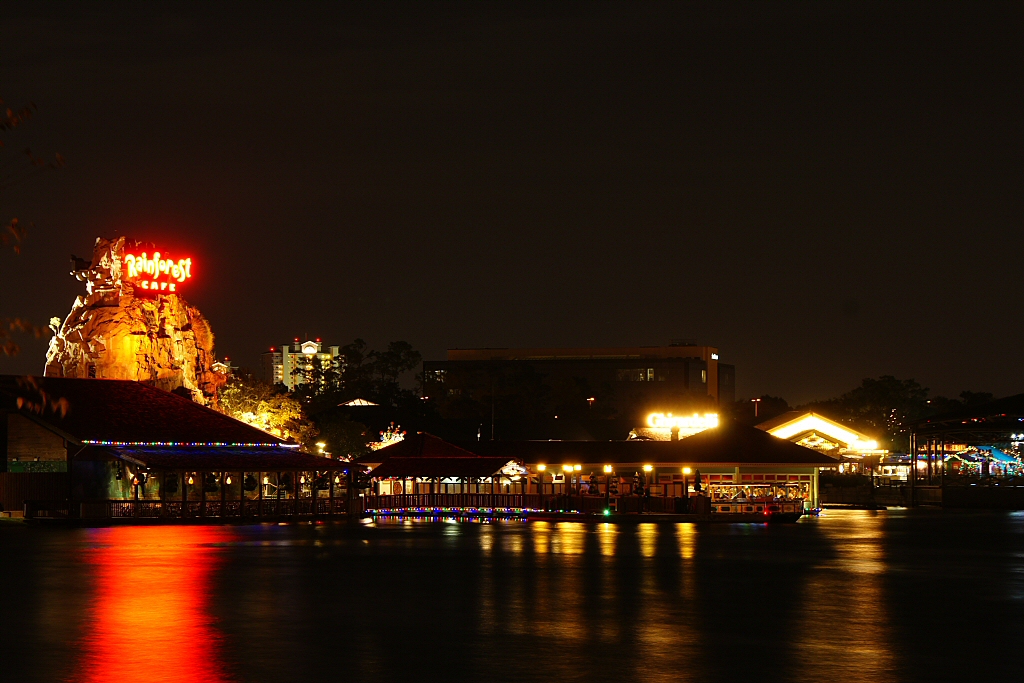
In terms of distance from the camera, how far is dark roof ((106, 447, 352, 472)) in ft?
170

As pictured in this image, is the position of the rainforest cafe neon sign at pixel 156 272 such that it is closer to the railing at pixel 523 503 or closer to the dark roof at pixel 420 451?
the dark roof at pixel 420 451

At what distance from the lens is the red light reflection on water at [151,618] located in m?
13.8

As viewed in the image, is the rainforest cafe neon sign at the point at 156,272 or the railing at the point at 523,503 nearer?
the railing at the point at 523,503

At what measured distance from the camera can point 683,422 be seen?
8256cm

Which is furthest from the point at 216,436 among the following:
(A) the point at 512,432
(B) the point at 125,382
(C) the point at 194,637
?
(A) the point at 512,432

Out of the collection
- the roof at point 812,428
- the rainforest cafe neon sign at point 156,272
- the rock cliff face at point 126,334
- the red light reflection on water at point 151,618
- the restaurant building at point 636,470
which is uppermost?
the rainforest cafe neon sign at point 156,272

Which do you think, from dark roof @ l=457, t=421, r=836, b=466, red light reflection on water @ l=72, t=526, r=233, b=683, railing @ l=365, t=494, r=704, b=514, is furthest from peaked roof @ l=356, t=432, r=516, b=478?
red light reflection on water @ l=72, t=526, r=233, b=683

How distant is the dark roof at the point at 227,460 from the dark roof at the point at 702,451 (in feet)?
33.7

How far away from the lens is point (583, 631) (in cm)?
1695

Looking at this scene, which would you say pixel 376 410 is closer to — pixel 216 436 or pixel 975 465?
pixel 975 465

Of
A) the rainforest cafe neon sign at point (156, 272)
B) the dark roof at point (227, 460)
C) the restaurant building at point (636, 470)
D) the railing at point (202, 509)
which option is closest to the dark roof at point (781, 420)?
the restaurant building at point (636, 470)

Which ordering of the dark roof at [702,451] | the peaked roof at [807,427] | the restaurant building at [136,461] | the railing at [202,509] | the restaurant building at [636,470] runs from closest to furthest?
the railing at [202,509]
the restaurant building at [136,461]
the restaurant building at [636,470]
the dark roof at [702,451]
the peaked roof at [807,427]

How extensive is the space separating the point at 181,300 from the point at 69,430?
20025 mm

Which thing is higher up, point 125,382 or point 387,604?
point 125,382
